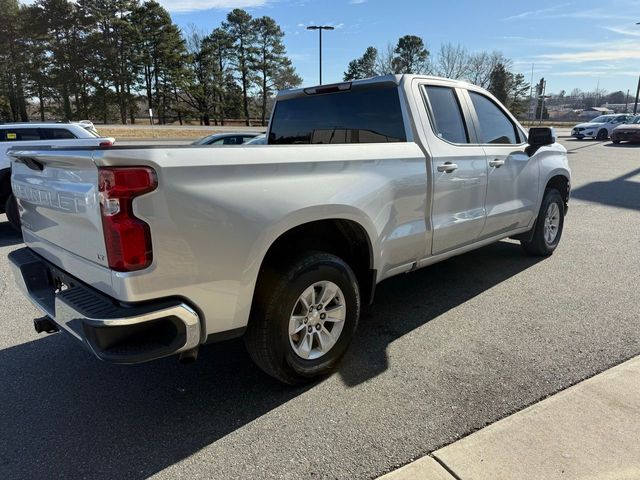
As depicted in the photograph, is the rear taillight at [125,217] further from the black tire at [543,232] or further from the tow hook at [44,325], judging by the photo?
the black tire at [543,232]

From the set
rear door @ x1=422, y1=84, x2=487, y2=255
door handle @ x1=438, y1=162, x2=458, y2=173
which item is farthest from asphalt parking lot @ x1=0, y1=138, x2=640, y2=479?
door handle @ x1=438, y1=162, x2=458, y2=173

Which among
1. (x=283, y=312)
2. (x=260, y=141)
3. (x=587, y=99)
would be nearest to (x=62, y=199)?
(x=283, y=312)

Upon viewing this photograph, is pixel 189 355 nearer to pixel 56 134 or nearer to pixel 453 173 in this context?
pixel 453 173

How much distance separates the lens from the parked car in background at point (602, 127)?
30.7 meters

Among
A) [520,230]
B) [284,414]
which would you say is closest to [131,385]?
[284,414]

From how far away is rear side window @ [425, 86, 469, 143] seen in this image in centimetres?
397

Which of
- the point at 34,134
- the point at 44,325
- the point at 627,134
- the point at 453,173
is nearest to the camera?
the point at 44,325

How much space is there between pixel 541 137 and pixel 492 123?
2.06 feet

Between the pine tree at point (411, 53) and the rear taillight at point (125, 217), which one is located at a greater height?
the pine tree at point (411, 53)

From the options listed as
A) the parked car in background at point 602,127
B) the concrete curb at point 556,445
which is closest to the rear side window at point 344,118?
the concrete curb at point 556,445

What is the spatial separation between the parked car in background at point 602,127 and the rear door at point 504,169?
30.9 meters

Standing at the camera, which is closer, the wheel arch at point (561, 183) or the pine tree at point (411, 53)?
the wheel arch at point (561, 183)

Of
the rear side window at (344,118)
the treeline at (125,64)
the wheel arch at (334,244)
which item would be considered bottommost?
Result: the wheel arch at (334,244)

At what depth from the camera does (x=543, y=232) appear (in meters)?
5.60
